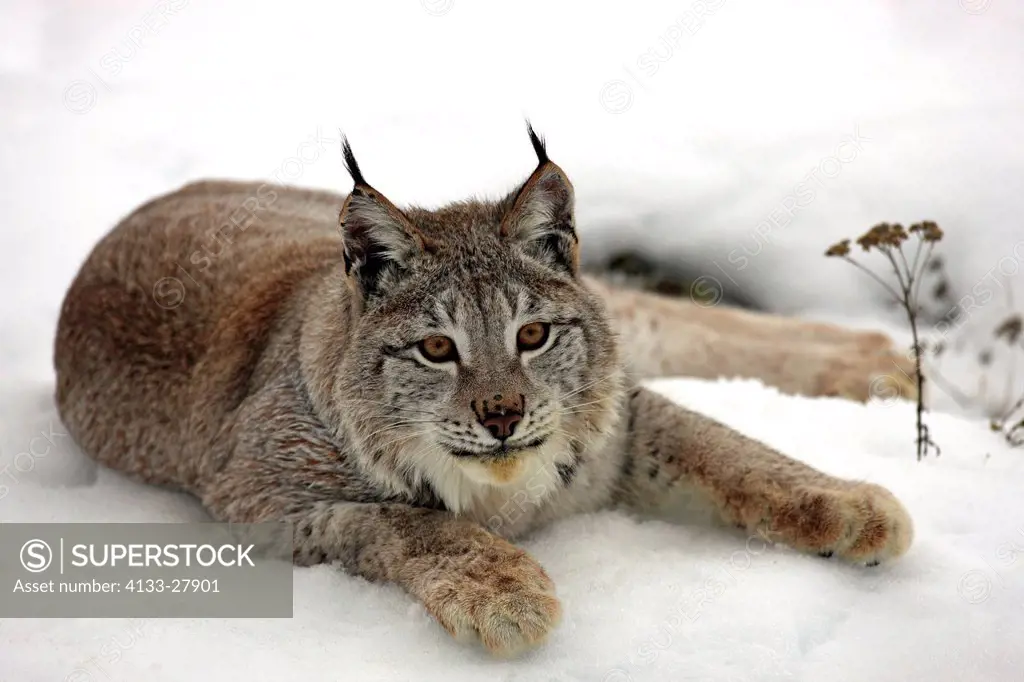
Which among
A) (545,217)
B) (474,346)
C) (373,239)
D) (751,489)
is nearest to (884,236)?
(751,489)

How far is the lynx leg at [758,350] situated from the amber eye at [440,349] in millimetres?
2615

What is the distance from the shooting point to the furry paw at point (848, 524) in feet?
12.2

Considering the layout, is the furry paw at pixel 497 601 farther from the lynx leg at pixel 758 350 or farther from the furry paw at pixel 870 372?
the furry paw at pixel 870 372

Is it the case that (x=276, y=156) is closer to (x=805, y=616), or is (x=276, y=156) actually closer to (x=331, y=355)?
(x=331, y=355)

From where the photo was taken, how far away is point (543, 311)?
3814 mm

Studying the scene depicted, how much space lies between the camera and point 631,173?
8.21 meters

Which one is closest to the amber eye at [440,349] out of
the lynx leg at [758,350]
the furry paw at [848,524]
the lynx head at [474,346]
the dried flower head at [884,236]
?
the lynx head at [474,346]

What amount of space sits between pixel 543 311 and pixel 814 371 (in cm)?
302

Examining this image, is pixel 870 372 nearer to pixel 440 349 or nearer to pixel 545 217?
pixel 545 217

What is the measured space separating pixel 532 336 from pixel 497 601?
95 cm

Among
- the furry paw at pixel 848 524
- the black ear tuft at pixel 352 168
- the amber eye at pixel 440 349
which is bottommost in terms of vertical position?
the furry paw at pixel 848 524

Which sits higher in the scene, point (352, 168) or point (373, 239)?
point (352, 168)

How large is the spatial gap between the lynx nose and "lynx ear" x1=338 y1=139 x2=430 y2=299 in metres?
0.65

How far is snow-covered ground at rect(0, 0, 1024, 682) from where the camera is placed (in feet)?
11.6
